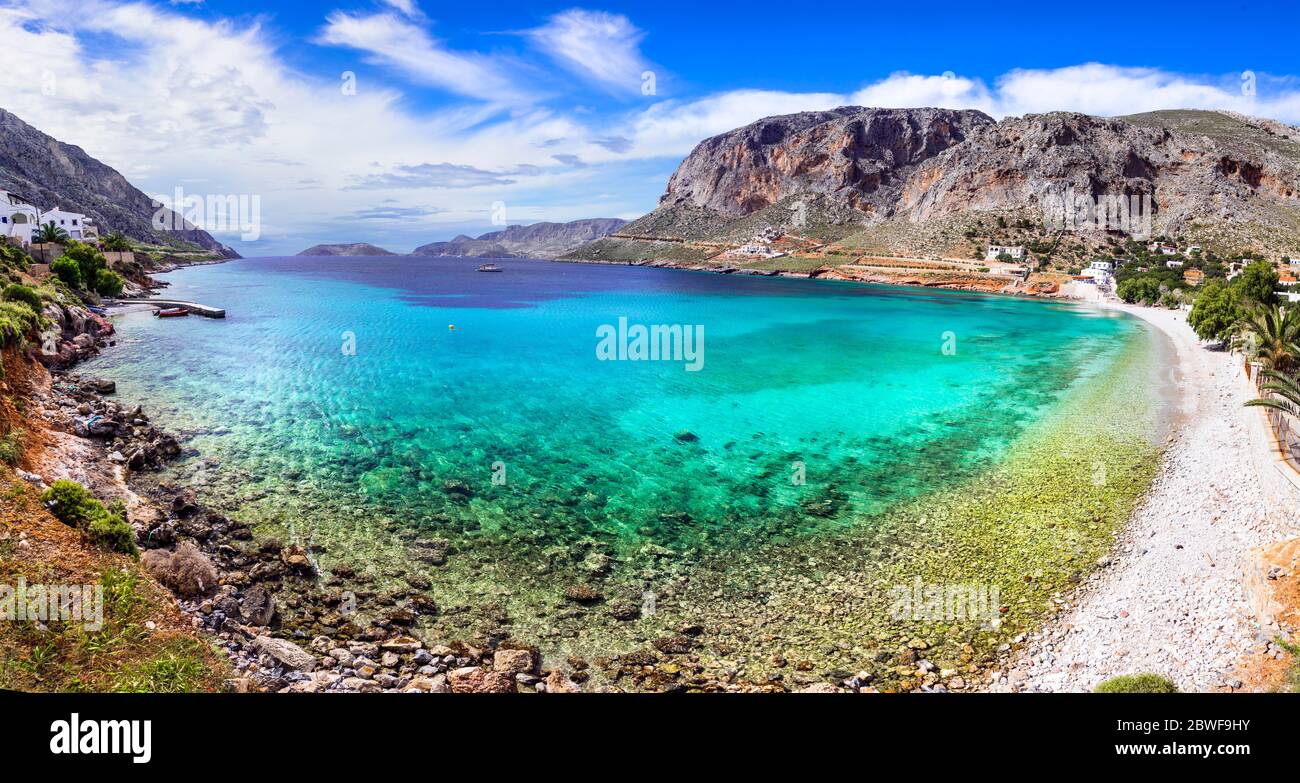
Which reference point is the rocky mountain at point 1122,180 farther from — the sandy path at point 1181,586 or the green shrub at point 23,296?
the green shrub at point 23,296

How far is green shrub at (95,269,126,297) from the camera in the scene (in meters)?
59.6

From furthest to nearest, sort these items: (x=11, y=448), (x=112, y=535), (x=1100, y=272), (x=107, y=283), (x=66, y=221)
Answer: (x=1100, y=272) < (x=66, y=221) < (x=107, y=283) < (x=11, y=448) < (x=112, y=535)

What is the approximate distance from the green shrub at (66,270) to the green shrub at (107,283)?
7.13 metres

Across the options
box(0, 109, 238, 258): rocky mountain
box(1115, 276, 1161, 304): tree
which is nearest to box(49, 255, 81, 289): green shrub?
box(0, 109, 238, 258): rocky mountain

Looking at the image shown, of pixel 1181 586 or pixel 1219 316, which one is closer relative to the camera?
pixel 1181 586

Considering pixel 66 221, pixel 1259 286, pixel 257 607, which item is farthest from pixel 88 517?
pixel 66 221

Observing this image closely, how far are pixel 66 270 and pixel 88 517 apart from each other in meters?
55.4

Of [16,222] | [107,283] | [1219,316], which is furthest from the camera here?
[107,283]

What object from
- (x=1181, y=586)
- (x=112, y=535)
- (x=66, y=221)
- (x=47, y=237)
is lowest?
(x=1181, y=586)

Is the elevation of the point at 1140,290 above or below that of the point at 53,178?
below

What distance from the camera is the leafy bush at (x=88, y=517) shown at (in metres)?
13.1

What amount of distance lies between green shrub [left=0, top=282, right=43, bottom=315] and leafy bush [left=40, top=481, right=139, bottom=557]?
29.2 metres

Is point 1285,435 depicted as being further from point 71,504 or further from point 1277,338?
point 71,504

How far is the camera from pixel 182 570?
12984 millimetres
